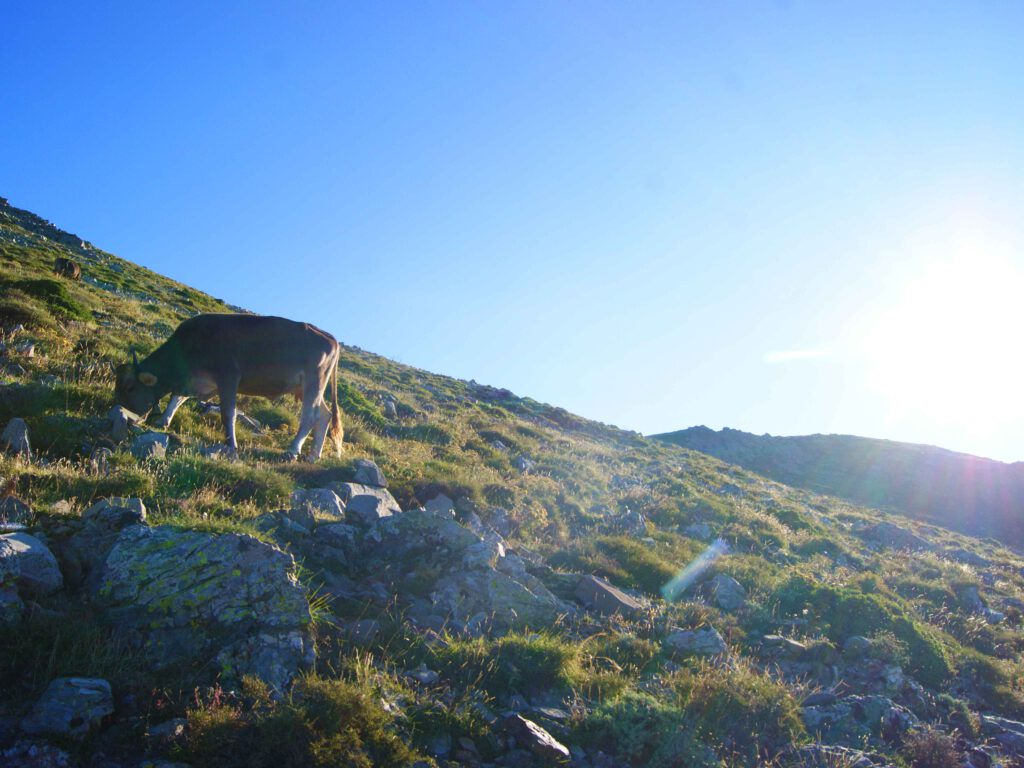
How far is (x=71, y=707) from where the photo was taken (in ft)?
13.6

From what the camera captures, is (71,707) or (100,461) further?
(100,461)

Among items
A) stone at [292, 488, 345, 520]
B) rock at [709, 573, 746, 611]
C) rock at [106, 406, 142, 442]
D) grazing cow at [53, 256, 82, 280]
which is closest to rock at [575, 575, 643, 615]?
rock at [709, 573, 746, 611]

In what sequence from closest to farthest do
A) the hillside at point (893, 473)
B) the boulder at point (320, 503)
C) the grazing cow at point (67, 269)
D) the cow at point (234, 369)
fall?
the boulder at point (320, 503) < the cow at point (234, 369) < the grazing cow at point (67, 269) < the hillside at point (893, 473)

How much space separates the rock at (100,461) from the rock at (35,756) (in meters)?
4.27

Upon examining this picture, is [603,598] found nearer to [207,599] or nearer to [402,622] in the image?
[402,622]

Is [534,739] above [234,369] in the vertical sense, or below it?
below

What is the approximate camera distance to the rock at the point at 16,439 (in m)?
7.87

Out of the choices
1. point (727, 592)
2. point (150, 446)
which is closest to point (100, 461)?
point (150, 446)

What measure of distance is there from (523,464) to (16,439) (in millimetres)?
10121

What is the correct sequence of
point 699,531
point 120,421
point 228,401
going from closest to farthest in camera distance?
point 120,421
point 228,401
point 699,531

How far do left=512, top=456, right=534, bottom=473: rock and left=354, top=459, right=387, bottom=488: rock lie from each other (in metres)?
5.08

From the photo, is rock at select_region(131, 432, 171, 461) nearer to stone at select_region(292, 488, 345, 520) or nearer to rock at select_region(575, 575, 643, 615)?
stone at select_region(292, 488, 345, 520)

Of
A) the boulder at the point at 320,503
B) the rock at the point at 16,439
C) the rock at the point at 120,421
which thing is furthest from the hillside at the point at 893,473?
the rock at the point at 16,439

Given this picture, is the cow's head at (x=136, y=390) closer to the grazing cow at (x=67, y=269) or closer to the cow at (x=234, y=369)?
the cow at (x=234, y=369)
